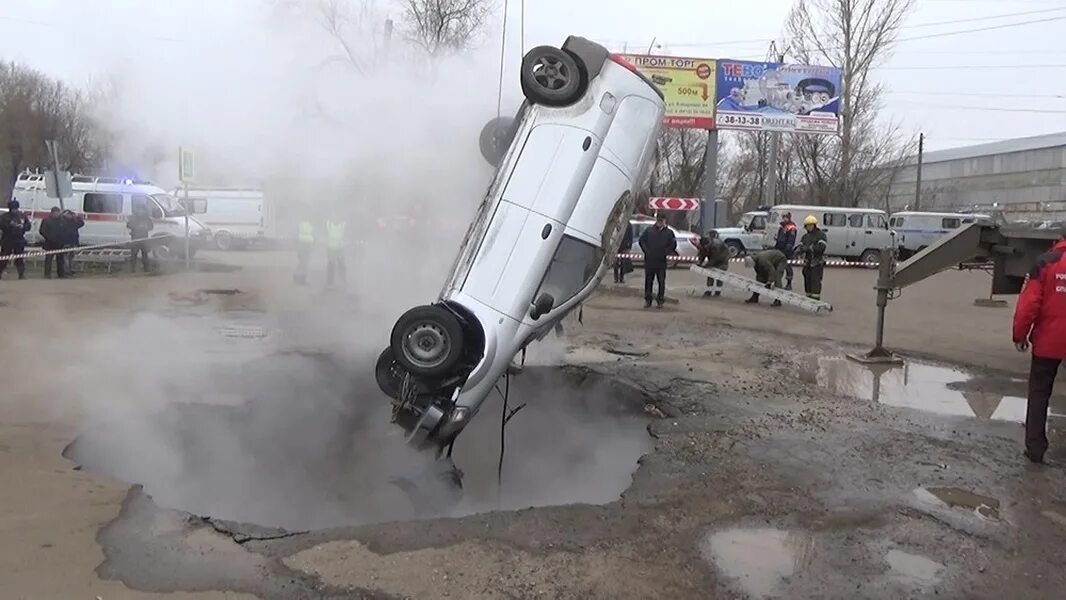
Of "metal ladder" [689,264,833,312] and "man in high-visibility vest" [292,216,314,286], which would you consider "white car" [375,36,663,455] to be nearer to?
"man in high-visibility vest" [292,216,314,286]

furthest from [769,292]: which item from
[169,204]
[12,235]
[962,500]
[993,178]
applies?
[993,178]

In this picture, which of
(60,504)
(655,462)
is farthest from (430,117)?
(60,504)

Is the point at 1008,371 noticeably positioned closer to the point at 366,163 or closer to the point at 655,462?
the point at 655,462

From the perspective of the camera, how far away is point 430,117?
741cm

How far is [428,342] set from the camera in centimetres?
505

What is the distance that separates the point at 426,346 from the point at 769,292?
31.7ft

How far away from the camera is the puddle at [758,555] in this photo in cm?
373

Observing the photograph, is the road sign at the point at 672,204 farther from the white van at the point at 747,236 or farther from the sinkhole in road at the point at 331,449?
the sinkhole in road at the point at 331,449

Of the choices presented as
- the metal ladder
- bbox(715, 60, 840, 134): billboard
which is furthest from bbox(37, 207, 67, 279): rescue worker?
bbox(715, 60, 840, 134): billboard

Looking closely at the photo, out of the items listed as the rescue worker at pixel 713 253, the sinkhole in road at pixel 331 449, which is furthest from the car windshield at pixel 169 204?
the sinkhole in road at pixel 331 449

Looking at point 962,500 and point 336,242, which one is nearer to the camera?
point 962,500

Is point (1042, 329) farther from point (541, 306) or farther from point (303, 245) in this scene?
point (303, 245)

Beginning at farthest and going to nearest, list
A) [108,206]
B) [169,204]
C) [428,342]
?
[169,204] < [108,206] < [428,342]

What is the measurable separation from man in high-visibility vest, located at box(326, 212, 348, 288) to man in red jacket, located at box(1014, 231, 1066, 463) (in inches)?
265
